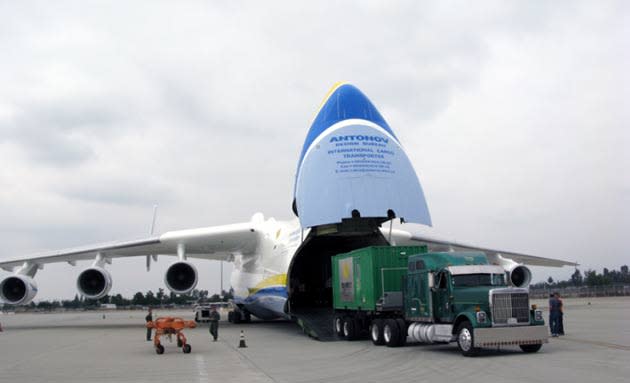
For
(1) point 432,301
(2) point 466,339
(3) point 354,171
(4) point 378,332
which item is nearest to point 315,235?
(3) point 354,171

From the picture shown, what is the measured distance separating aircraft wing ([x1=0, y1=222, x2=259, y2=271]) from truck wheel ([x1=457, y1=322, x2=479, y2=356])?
39.6 ft

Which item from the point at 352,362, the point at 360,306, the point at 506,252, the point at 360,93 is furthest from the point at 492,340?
the point at 506,252

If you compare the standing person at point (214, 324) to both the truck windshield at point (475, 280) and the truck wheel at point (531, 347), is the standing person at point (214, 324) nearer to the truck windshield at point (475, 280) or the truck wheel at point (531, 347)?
the truck windshield at point (475, 280)

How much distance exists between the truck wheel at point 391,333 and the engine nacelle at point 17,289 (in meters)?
15.0

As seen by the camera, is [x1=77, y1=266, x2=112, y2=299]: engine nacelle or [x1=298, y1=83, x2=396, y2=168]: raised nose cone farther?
[x1=77, y1=266, x2=112, y2=299]: engine nacelle

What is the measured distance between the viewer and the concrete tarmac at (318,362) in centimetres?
980

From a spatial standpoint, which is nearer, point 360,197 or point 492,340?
point 492,340

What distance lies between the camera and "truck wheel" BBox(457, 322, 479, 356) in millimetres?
11945

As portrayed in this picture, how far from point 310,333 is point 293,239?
3170 millimetres

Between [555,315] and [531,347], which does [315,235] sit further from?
[531,347]

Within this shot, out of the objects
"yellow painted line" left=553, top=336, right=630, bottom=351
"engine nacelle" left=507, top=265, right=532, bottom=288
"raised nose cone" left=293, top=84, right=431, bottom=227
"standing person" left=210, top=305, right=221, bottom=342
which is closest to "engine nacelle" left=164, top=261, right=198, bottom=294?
"standing person" left=210, top=305, right=221, bottom=342

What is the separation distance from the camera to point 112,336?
833 inches

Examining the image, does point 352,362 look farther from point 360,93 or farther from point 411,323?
point 360,93

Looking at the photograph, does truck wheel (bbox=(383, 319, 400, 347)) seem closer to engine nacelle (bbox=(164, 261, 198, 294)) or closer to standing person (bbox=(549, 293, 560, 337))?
standing person (bbox=(549, 293, 560, 337))
